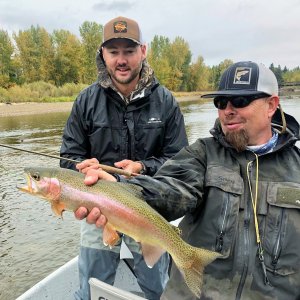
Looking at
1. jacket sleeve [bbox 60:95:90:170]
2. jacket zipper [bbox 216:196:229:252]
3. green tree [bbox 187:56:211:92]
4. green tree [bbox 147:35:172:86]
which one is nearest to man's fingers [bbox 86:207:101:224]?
jacket zipper [bbox 216:196:229:252]

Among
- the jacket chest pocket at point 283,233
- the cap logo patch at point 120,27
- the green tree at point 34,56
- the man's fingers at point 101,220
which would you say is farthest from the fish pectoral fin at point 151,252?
the green tree at point 34,56

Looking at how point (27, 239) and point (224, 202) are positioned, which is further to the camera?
point (27, 239)

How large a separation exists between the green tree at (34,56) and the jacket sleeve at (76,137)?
53.0 metres

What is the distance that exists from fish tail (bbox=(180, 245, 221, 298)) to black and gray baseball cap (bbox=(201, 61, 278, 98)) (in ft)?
3.31

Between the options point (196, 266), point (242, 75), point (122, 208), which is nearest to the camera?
point (196, 266)

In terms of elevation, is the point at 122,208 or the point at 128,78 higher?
the point at 128,78

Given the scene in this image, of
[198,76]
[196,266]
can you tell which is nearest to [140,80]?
[196,266]

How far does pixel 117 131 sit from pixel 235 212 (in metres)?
1.45

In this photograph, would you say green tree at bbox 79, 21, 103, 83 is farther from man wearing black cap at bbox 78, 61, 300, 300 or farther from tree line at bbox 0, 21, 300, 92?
man wearing black cap at bbox 78, 61, 300, 300

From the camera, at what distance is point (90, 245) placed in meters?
3.46

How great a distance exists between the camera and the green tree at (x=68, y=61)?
54719 millimetres

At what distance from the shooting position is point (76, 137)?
139 inches

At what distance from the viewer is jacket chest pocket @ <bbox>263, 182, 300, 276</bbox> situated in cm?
233

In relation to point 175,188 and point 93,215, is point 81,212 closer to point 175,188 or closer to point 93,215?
point 93,215
